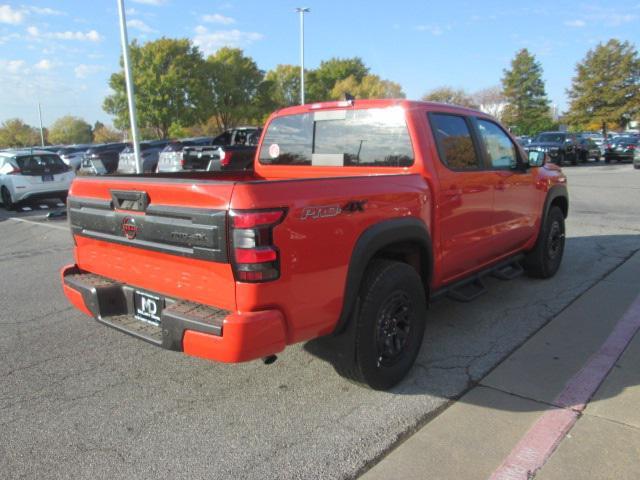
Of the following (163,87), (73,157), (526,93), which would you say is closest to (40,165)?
(73,157)

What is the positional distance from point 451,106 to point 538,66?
220ft

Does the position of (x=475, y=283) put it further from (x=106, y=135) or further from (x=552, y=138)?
(x=106, y=135)

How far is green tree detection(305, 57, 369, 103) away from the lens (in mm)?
73250

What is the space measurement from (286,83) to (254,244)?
6636cm

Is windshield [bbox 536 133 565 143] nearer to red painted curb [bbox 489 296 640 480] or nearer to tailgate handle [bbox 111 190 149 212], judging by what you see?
red painted curb [bbox 489 296 640 480]

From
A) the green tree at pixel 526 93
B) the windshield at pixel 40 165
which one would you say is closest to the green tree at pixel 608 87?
the green tree at pixel 526 93

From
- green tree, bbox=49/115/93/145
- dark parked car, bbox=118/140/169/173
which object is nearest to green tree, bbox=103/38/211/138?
dark parked car, bbox=118/140/169/173

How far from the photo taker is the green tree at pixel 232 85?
52719 mm

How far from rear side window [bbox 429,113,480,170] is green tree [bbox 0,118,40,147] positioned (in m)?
92.9

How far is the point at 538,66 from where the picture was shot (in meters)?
62.9

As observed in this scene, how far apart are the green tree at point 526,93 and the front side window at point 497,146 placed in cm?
6202

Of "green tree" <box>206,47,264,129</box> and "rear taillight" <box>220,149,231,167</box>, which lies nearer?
"rear taillight" <box>220,149,231,167</box>

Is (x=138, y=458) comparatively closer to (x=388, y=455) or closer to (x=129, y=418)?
(x=129, y=418)

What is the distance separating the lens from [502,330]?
171 inches
